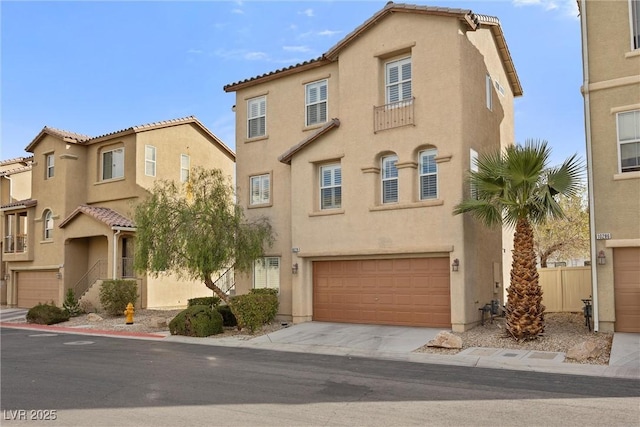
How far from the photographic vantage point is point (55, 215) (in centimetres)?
3048

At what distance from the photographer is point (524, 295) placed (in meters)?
14.8

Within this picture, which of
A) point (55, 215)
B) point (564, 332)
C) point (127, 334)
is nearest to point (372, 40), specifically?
point (564, 332)

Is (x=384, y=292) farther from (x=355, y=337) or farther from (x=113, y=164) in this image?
(x=113, y=164)

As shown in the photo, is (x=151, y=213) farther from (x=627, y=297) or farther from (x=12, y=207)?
(x=12, y=207)

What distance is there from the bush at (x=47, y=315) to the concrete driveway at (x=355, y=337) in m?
11.5

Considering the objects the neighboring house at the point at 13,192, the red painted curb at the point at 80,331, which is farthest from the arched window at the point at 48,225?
the red painted curb at the point at 80,331

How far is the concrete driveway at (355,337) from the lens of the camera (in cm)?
1537

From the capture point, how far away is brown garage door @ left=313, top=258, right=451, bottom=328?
1761cm

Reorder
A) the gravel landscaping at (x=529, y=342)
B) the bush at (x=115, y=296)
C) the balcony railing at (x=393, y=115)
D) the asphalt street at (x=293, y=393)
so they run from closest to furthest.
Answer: the asphalt street at (x=293, y=393) → the gravel landscaping at (x=529, y=342) → the balcony railing at (x=393, y=115) → the bush at (x=115, y=296)

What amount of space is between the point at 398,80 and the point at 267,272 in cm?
874

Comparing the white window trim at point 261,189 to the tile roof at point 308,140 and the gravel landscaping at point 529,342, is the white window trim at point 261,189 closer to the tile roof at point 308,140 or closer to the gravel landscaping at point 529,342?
the tile roof at point 308,140

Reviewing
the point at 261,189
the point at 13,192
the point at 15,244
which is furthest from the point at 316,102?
the point at 13,192

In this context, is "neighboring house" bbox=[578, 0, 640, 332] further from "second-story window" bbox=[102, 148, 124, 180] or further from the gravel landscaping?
"second-story window" bbox=[102, 148, 124, 180]

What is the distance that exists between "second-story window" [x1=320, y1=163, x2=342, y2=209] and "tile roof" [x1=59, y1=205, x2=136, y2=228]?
36.7 feet
